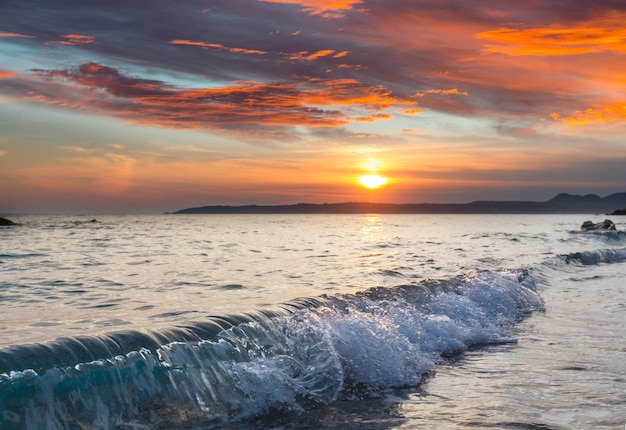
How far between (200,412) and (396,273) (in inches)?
554

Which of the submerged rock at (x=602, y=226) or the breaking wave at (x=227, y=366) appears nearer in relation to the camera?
the breaking wave at (x=227, y=366)

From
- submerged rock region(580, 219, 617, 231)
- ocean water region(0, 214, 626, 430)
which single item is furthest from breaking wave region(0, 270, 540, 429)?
submerged rock region(580, 219, 617, 231)

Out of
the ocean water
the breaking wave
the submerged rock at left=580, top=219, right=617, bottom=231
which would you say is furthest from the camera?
the submerged rock at left=580, top=219, right=617, bottom=231

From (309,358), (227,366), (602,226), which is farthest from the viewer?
(602,226)

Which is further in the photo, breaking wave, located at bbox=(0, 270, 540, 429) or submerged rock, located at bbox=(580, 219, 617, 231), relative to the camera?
submerged rock, located at bbox=(580, 219, 617, 231)

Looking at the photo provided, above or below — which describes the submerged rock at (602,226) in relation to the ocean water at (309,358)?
above

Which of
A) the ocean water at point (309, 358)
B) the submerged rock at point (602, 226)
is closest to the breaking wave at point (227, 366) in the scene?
the ocean water at point (309, 358)

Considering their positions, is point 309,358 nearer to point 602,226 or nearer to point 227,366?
point 227,366

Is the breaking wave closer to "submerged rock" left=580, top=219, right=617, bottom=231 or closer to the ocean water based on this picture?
the ocean water

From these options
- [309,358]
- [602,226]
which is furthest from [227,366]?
[602,226]

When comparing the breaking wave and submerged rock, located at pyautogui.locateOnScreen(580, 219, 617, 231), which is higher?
submerged rock, located at pyautogui.locateOnScreen(580, 219, 617, 231)

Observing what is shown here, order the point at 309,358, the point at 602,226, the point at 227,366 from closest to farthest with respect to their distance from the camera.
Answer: the point at 227,366
the point at 309,358
the point at 602,226

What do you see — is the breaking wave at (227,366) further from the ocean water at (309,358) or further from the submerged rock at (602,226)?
the submerged rock at (602,226)

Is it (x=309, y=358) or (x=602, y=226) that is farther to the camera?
(x=602, y=226)
